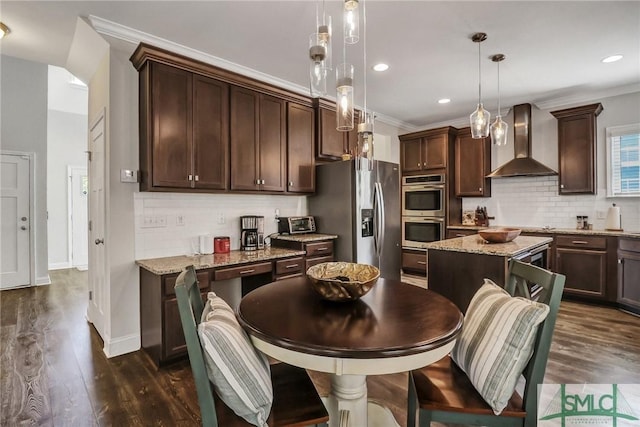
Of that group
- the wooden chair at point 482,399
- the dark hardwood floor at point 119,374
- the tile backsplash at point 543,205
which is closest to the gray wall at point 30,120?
the dark hardwood floor at point 119,374

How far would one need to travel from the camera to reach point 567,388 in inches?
85.4

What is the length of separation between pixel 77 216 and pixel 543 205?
857cm

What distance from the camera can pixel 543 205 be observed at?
471 centimetres

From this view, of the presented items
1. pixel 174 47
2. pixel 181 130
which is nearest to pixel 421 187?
pixel 181 130

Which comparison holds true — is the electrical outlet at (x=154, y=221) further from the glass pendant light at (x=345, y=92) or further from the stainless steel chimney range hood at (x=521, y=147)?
the stainless steel chimney range hood at (x=521, y=147)

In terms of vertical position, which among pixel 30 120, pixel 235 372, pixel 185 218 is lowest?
pixel 235 372

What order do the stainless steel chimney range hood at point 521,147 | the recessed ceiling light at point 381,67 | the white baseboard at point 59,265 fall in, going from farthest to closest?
the white baseboard at point 59,265
the stainless steel chimney range hood at point 521,147
the recessed ceiling light at point 381,67

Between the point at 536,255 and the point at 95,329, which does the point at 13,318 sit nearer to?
the point at 95,329

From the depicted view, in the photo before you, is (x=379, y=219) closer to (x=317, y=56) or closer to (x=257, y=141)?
(x=257, y=141)

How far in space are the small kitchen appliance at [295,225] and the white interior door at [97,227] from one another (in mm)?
1790

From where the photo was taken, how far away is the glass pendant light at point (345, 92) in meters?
1.69

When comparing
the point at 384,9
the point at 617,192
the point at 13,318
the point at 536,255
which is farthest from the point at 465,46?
the point at 13,318

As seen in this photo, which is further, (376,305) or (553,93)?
(553,93)

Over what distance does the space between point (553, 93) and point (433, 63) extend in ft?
7.11
